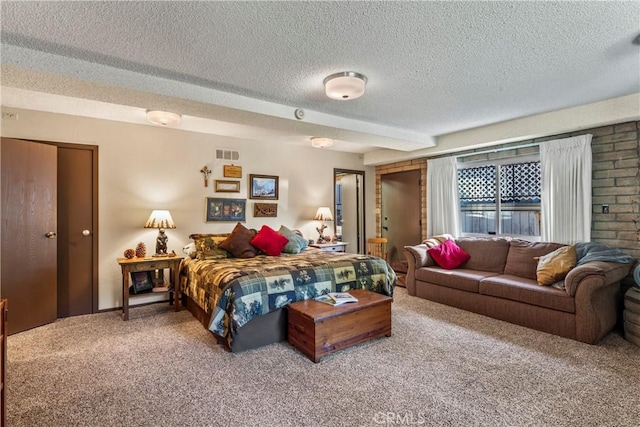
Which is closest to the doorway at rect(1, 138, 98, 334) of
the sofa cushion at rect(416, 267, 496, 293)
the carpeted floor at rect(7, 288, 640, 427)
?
the carpeted floor at rect(7, 288, 640, 427)

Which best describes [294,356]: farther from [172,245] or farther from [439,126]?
[439,126]

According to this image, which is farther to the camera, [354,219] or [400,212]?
[354,219]

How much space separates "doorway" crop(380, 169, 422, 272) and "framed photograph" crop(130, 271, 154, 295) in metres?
4.21

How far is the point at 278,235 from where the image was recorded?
430cm

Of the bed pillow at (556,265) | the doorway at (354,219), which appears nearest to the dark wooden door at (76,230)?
the doorway at (354,219)

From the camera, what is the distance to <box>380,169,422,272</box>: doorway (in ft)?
19.7

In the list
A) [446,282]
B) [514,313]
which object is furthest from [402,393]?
[446,282]

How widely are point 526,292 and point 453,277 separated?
2.75ft

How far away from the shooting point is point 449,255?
14.0 feet

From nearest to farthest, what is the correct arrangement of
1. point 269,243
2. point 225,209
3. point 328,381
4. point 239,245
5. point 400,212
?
point 328,381 → point 239,245 → point 269,243 → point 225,209 → point 400,212

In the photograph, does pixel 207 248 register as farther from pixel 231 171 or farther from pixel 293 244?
pixel 231 171

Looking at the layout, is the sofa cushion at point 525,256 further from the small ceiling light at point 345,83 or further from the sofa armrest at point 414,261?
the small ceiling light at point 345,83

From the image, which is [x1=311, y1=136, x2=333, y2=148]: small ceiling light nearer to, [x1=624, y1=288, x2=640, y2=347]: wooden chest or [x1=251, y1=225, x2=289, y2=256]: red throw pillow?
[x1=251, y1=225, x2=289, y2=256]: red throw pillow

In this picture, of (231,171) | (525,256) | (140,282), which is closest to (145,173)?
(231,171)
